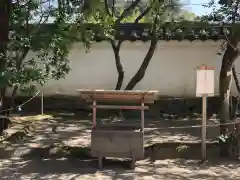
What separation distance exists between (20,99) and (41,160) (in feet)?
20.5

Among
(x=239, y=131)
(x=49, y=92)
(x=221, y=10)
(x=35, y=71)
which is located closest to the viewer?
(x=35, y=71)

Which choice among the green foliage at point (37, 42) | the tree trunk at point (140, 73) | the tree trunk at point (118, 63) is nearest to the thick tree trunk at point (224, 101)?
the green foliage at point (37, 42)

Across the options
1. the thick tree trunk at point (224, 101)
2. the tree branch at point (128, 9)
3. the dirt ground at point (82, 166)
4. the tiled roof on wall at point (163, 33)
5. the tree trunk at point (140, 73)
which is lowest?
the dirt ground at point (82, 166)

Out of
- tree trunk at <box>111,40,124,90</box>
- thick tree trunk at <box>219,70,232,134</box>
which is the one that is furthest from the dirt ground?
tree trunk at <box>111,40,124,90</box>

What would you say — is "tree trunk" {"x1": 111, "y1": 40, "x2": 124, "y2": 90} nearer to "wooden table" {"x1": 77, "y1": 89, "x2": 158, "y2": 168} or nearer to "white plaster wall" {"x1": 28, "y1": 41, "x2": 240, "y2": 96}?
"white plaster wall" {"x1": 28, "y1": 41, "x2": 240, "y2": 96}

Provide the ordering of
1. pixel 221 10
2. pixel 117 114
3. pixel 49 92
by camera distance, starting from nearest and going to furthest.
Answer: pixel 221 10 → pixel 117 114 → pixel 49 92

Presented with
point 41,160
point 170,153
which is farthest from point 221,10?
point 41,160

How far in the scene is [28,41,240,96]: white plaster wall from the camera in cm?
1451

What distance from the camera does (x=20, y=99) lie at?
14.1 meters

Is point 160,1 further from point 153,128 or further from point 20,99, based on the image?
point 20,99

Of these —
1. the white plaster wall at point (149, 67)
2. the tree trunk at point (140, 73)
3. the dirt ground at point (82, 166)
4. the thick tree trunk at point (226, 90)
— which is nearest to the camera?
the dirt ground at point (82, 166)

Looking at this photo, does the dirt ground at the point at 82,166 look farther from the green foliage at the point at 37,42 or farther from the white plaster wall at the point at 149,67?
the white plaster wall at the point at 149,67

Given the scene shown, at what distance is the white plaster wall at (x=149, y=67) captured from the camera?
1451 centimetres

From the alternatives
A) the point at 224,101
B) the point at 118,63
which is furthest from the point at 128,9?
the point at 224,101
